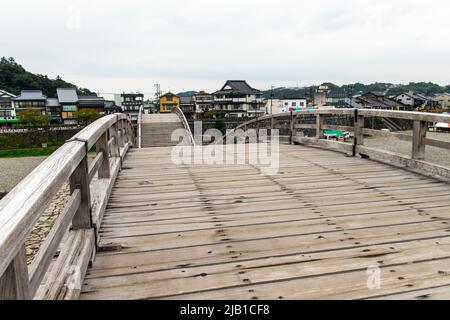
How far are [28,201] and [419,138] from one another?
15.6 feet

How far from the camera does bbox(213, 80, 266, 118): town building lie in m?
59.9

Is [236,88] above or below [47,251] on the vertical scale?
above

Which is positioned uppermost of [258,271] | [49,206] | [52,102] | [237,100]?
[52,102]

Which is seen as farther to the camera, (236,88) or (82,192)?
(236,88)

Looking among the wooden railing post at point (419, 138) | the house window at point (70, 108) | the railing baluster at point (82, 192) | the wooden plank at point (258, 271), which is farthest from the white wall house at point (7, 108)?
the wooden plank at point (258, 271)

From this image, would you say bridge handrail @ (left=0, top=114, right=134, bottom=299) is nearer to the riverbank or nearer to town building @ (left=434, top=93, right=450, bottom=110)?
the riverbank

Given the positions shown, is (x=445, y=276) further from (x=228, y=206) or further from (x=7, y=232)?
(x=7, y=232)

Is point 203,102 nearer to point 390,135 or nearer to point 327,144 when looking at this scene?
point 327,144

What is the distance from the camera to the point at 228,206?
139 inches

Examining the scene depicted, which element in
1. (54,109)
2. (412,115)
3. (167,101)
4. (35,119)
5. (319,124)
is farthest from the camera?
(167,101)

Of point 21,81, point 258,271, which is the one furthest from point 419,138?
point 21,81

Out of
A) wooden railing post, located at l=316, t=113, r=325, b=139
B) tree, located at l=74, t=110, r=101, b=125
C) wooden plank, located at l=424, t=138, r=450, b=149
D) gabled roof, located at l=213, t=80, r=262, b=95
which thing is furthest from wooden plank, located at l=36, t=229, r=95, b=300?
gabled roof, located at l=213, t=80, r=262, b=95

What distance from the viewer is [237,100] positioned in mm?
60875
